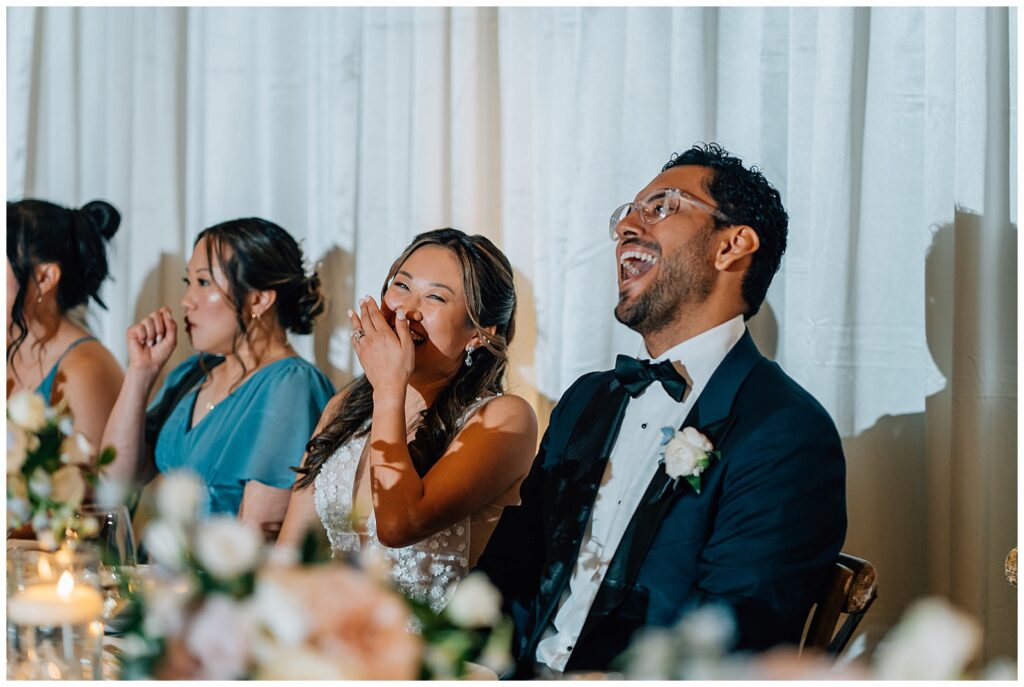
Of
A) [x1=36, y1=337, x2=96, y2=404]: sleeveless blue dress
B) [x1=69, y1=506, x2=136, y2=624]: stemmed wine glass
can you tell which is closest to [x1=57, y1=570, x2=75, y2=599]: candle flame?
[x1=69, y1=506, x2=136, y2=624]: stemmed wine glass

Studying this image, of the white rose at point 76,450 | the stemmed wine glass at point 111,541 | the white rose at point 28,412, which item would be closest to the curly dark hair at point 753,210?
the stemmed wine glass at point 111,541

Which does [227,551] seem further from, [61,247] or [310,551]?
[61,247]

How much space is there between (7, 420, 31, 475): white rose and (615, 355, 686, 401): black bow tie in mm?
864

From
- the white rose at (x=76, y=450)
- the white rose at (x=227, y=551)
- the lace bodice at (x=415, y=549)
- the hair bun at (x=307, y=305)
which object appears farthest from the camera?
the hair bun at (x=307, y=305)

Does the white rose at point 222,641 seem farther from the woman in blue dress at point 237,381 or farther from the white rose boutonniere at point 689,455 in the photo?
the woman in blue dress at point 237,381

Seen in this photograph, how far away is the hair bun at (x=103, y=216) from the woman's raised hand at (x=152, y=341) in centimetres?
22

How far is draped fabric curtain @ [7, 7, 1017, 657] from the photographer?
1.60 metres

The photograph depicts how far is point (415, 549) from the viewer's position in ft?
5.52

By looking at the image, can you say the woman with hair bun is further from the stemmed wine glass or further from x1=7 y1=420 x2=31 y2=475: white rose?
the stemmed wine glass

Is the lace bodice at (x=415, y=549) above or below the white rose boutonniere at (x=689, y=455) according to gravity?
below

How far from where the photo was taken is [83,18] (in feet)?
7.41

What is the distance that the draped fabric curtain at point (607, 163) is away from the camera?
62.9 inches

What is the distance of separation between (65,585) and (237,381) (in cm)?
96

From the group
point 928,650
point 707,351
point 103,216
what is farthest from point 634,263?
point 103,216
